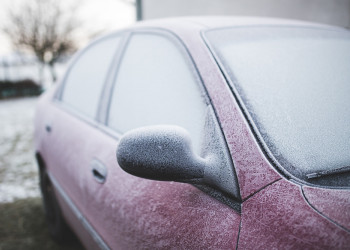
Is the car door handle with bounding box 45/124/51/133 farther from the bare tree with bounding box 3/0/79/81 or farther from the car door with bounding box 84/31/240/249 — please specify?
the bare tree with bounding box 3/0/79/81

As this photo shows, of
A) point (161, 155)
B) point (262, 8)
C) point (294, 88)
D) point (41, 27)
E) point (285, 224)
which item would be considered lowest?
point (41, 27)

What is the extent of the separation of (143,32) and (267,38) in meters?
0.67

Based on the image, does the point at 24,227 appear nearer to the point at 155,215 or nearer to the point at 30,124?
the point at 155,215

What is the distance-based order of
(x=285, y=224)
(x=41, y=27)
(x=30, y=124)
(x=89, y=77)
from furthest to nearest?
1. (x=41, y=27)
2. (x=30, y=124)
3. (x=89, y=77)
4. (x=285, y=224)

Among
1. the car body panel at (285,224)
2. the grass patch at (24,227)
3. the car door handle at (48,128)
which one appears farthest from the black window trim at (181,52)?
the grass patch at (24,227)

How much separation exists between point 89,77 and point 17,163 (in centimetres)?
325

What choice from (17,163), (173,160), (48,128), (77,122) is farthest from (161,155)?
(17,163)

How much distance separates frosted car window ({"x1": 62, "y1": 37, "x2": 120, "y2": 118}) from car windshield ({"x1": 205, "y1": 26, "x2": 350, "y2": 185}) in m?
0.83

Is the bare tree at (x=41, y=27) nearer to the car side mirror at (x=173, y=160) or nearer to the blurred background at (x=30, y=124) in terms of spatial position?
the blurred background at (x=30, y=124)

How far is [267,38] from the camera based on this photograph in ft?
4.45

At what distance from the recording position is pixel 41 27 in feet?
58.4

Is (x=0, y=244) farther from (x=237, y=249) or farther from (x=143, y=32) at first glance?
(x=237, y=249)

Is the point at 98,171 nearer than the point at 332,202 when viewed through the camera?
No

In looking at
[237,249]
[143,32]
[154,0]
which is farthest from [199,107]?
[154,0]
